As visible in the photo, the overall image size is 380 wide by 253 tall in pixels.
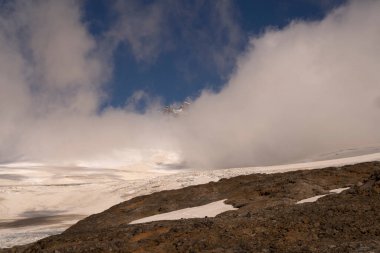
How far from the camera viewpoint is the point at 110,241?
1259 cm

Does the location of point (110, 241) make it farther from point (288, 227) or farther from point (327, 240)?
point (327, 240)

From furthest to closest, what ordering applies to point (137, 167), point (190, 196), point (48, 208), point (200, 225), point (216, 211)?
point (137, 167) → point (48, 208) → point (190, 196) → point (216, 211) → point (200, 225)

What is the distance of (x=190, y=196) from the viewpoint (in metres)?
25.4

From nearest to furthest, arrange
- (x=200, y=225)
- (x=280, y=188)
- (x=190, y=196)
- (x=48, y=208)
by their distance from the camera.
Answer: (x=200, y=225)
(x=280, y=188)
(x=190, y=196)
(x=48, y=208)

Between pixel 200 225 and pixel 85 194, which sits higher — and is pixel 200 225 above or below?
below

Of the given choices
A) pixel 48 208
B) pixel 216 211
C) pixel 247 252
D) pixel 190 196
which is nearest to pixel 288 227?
pixel 247 252

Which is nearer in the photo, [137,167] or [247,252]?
[247,252]

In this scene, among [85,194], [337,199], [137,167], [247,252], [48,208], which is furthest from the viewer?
[137,167]

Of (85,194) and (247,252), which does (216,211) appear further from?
(85,194)

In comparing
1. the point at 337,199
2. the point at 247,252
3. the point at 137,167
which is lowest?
the point at 247,252

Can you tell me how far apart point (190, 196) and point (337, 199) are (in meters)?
11.5

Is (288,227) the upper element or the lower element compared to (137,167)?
lower

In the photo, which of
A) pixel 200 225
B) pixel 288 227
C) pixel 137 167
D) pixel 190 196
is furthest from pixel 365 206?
pixel 137 167

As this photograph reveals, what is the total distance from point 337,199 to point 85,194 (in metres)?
41.2
